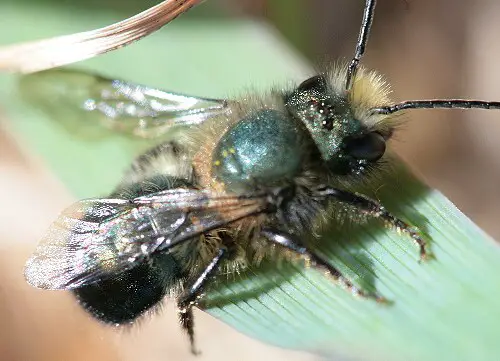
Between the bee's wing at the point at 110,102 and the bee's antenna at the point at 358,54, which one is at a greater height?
the bee's antenna at the point at 358,54

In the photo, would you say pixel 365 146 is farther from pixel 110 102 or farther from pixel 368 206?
pixel 110 102

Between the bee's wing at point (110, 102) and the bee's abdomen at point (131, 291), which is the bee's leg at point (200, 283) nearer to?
the bee's abdomen at point (131, 291)

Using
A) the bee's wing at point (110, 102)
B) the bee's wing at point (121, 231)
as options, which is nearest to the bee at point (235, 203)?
the bee's wing at point (121, 231)

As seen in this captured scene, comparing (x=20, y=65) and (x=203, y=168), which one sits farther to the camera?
(x=20, y=65)

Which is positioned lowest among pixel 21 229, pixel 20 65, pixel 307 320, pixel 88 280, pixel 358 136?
pixel 21 229

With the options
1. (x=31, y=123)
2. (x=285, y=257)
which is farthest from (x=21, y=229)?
(x=285, y=257)

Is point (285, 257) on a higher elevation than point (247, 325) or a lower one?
higher

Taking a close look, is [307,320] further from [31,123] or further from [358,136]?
[31,123]
